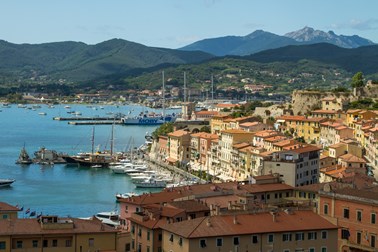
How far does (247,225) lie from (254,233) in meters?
Result: 0.28

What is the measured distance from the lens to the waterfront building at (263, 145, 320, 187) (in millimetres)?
27547

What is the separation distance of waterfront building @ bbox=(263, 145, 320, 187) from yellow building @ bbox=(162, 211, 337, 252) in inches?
396

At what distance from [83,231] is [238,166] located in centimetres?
2264

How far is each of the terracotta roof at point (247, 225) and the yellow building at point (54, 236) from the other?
138 centimetres

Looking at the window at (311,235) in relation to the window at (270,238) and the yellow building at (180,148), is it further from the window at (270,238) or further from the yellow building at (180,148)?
the yellow building at (180,148)

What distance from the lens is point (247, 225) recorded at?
16.1 metres

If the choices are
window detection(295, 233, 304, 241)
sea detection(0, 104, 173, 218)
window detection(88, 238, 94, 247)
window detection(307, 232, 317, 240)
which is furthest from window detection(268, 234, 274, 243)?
sea detection(0, 104, 173, 218)

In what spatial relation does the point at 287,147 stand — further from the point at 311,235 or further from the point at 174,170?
the point at 311,235

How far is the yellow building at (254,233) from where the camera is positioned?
1539cm

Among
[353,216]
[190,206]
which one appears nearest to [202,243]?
[190,206]

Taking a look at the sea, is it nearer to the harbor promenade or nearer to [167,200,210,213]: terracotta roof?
the harbor promenade

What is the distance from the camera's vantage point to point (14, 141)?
70.4m

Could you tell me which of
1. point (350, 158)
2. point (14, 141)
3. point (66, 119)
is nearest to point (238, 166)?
point (350, 158)

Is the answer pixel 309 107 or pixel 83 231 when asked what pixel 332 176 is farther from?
pixel 309 107
